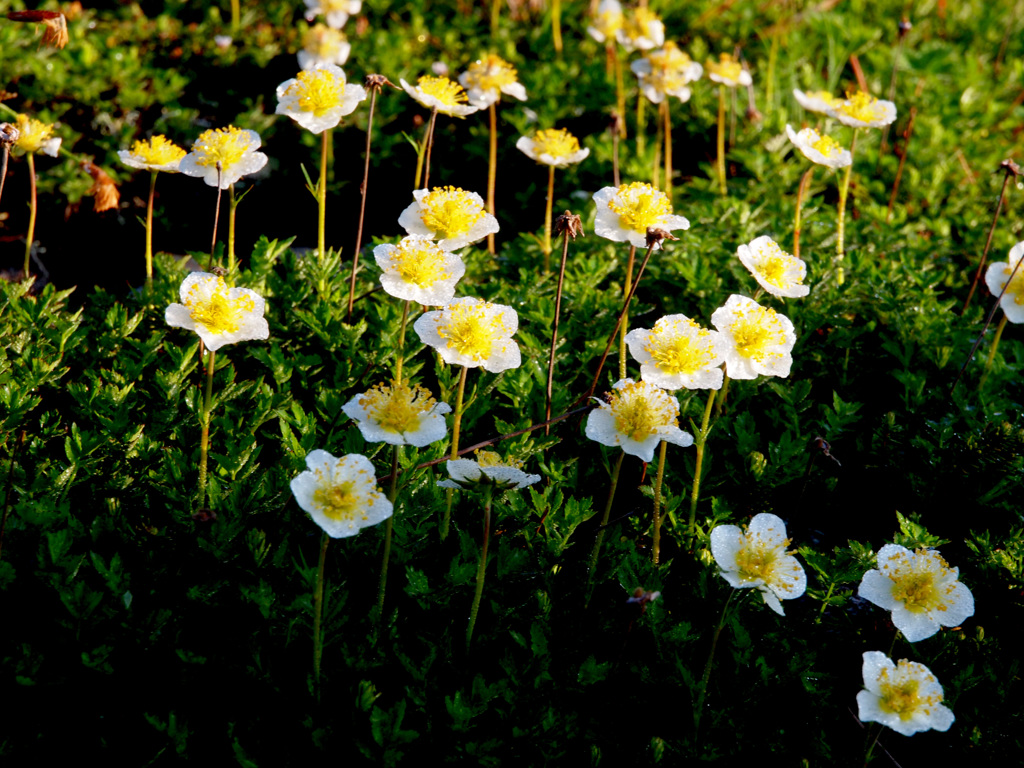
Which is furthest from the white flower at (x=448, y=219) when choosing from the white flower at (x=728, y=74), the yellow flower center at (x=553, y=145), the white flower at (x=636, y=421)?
the white flower at (x=728, y=74)

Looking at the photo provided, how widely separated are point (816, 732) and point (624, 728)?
48 centimetres

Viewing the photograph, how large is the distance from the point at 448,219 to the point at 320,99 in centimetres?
73

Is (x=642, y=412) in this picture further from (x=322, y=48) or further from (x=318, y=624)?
(x=322, y=48)

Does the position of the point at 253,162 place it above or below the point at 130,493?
above

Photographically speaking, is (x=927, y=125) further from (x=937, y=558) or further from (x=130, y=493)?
(x=130, y=493)

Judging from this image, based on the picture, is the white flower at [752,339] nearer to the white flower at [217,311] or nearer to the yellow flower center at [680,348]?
the yellow flower center at [680,348]

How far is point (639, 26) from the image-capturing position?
4137mm

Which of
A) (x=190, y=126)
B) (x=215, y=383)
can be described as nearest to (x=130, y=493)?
(x=215, y=383)

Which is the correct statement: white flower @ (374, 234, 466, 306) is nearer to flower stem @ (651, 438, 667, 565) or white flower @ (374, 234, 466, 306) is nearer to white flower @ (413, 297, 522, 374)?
white flower @ (413, 297, 522, 374)

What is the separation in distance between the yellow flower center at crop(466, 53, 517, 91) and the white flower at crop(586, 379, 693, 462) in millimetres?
1930

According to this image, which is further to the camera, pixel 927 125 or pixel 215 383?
pixel 927 125

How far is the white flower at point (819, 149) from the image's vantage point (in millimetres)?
3002

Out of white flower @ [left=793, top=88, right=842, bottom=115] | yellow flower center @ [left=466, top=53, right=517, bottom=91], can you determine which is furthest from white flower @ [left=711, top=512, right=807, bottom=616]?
yellow flower center @ [left=466, top=53, right=517, bottom=91]

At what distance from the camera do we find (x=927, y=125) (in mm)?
4496
